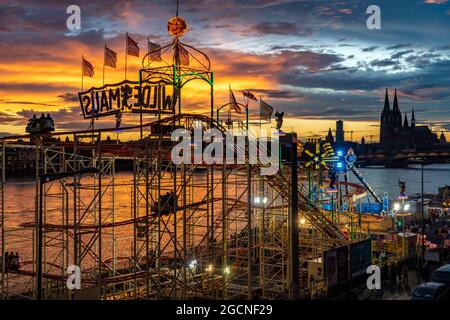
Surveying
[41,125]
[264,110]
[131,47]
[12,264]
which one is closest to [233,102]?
[264,110]

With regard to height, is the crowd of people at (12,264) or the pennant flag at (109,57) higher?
the pennant flag at (109,57)

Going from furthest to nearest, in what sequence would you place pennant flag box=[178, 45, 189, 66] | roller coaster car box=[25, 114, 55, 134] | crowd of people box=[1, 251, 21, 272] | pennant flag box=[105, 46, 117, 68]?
pennant flag box=[105, 46, 117, 68], pennant flag box=[178, 45, 189, 66], crowd of people box=[1, 251, 21, 272], roller coaster car box=[25, 114, 55, 134]

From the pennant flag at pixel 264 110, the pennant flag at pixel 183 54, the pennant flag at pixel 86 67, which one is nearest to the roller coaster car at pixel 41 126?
the pennant flag at pixel 86 67

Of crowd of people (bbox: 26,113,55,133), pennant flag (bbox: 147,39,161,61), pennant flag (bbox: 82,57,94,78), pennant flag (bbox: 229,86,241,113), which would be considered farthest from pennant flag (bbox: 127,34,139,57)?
pennant flag (bbox: 229,86,241,113)

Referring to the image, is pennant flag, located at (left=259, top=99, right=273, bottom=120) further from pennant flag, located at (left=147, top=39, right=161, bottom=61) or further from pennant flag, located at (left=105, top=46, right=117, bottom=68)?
pennant flag, located at (left=105, top=46, right=117, bottom=68)

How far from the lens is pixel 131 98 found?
976 inches

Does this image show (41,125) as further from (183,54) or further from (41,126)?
(183,54)

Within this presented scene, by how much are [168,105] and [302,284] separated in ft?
37.6

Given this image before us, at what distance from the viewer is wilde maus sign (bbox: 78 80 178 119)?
966 inches

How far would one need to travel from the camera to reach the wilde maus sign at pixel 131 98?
2455cm

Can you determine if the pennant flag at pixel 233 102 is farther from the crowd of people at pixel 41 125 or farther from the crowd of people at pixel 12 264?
the crowd of people at pixel 12 264
